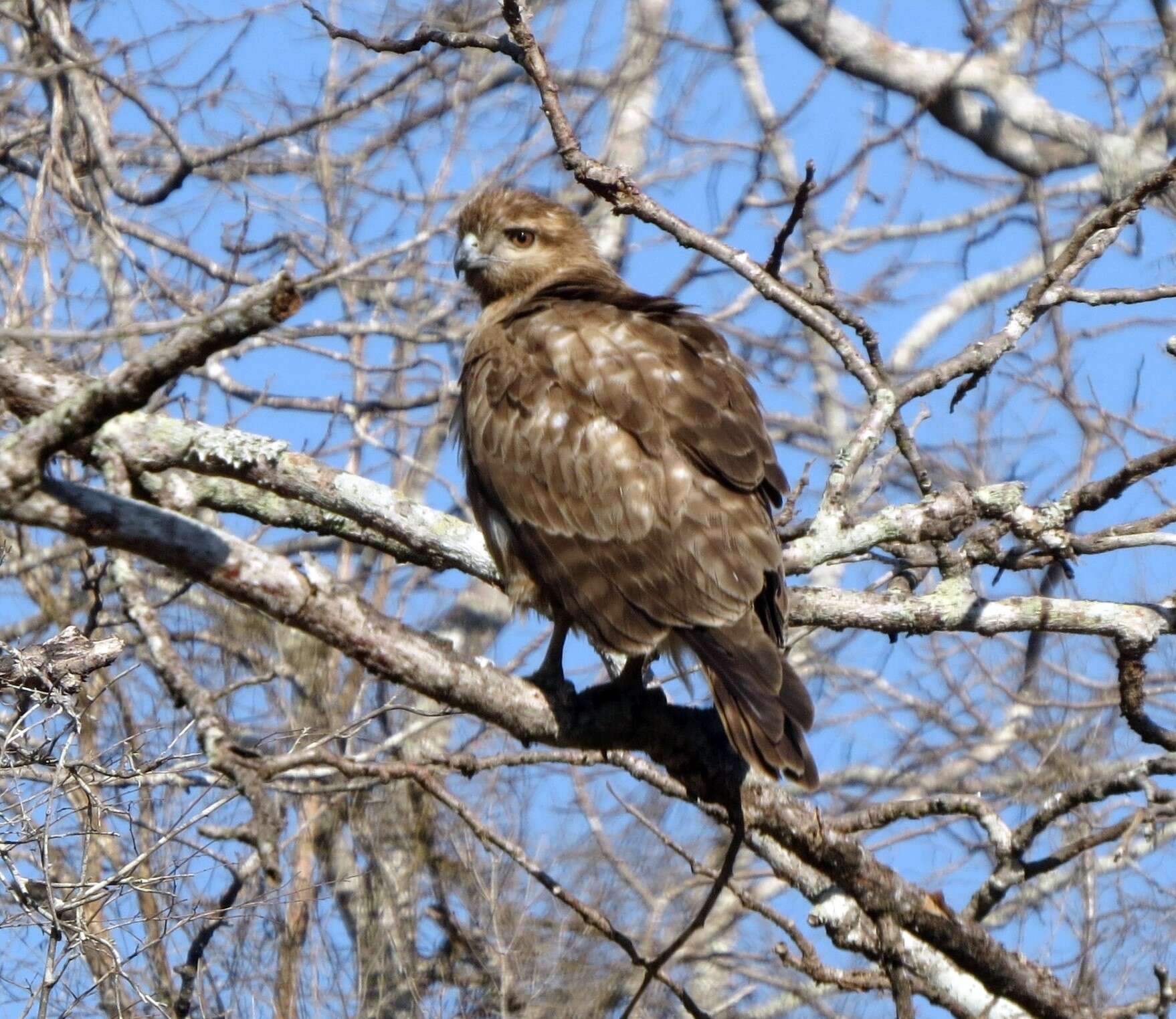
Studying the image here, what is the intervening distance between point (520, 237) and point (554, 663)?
7.84 ft

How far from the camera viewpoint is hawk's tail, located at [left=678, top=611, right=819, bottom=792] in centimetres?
361

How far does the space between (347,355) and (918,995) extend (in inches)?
253

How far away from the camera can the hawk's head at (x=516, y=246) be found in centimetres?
615

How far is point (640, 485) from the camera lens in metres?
4.38

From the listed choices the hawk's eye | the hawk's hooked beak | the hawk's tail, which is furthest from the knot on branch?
the hawk's eye

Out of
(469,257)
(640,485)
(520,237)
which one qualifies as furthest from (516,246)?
(640,485)

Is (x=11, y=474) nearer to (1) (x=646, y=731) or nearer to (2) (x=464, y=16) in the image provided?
(1) (x=646, y=731)

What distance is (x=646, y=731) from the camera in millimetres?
3971

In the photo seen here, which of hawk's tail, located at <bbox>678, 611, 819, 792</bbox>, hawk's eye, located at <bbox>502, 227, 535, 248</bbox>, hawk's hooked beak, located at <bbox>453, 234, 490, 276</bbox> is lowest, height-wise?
hawk's tail, located at <bbox>678, 611, 819, 792</bbox>

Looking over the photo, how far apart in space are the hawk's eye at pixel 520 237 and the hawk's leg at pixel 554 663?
2043mm

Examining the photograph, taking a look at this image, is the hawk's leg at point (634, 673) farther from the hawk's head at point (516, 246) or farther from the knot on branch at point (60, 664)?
the hawk's head at point (516, 246)

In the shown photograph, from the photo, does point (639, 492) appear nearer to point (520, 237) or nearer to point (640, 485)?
point (640, 485)

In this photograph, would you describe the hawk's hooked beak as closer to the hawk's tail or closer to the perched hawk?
the perched hawk

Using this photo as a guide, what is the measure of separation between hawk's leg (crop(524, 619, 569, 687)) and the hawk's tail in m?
0.37
